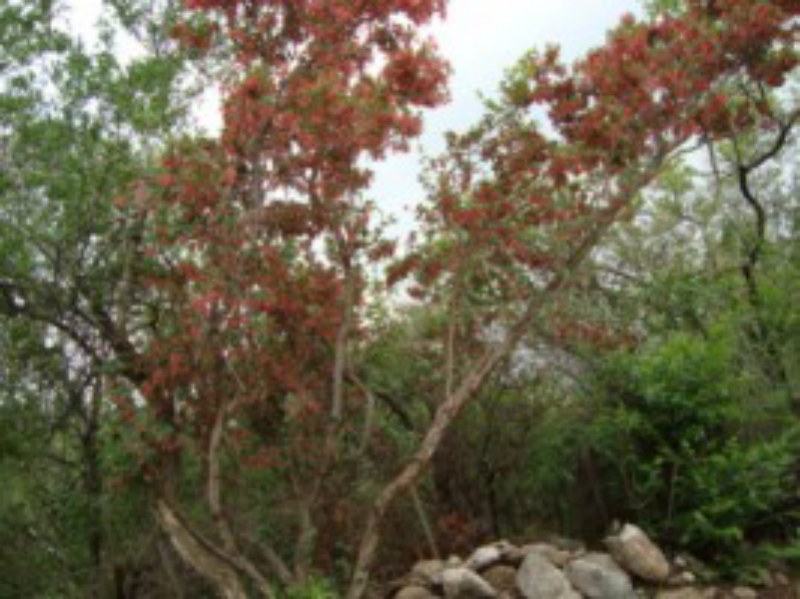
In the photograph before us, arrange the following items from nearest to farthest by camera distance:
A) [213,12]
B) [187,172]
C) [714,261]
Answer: [187,172] < [213,12] < [714,261]

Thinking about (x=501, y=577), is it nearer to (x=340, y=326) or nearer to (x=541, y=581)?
(x=541, y=581)

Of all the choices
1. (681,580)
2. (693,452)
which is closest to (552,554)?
(681,580)

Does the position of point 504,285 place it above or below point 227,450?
above

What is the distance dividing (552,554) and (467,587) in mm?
→ 774

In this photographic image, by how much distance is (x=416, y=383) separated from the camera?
26.6 feet

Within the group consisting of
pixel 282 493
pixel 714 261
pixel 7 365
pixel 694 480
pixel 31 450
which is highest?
pixel 714 261

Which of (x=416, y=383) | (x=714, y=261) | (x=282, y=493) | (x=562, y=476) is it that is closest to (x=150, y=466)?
(x=282, y=493)

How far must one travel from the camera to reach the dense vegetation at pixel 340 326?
599 cm

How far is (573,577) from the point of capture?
6.70m

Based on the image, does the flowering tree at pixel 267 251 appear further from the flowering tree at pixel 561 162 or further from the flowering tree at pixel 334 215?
the flowering tree at pixel 561 162

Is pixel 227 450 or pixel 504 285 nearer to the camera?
pixel 227 450

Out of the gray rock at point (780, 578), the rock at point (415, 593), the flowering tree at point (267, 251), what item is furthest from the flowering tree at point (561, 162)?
the gray rock at point (780, 578)

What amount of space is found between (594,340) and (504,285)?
1.08 m

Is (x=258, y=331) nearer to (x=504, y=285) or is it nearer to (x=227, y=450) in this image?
(x=227, y=450)
